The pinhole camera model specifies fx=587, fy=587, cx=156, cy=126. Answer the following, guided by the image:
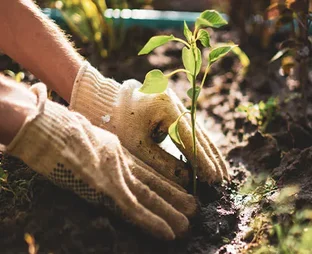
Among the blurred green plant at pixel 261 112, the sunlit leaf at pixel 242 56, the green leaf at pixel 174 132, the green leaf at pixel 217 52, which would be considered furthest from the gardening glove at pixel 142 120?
the sunlit leaf at pixel 242 56

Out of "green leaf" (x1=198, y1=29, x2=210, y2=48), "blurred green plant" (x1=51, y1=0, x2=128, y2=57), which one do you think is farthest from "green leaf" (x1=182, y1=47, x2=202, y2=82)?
"blurred green plant" (x1=51, y1=0, x2=128, y2=57)

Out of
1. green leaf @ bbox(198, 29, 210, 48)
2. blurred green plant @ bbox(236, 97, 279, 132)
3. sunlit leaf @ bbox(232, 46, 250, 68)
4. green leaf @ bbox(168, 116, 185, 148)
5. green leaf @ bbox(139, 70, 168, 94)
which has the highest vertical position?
green leaf @ bbox(198, 29, 210, 48)

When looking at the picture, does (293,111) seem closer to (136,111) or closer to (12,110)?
(136,111)

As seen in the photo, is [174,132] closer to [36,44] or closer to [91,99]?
[91,99]

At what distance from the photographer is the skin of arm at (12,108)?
152 cm

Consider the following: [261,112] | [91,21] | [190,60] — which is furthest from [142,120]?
[91,21]

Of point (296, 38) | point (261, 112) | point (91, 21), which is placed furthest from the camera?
point (91, 21)

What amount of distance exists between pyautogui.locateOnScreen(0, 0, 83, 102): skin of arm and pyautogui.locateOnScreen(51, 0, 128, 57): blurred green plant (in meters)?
0.85

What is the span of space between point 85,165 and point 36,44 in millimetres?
597

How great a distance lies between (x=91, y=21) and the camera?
288cm

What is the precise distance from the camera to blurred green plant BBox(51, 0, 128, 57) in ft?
9.14

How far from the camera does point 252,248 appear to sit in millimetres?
1557

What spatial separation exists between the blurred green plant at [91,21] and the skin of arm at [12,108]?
125 cm

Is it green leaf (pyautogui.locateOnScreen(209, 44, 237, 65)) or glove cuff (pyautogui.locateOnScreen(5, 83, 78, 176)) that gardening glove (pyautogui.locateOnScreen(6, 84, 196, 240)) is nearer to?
glove cuff (pyautogui.locateOnScreen(5, 83, 78, 176))
